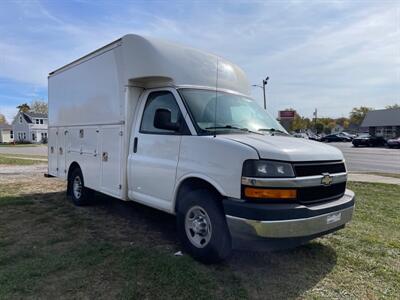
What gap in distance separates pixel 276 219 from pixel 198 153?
4.20ft

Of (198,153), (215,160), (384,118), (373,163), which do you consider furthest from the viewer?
(384,118)

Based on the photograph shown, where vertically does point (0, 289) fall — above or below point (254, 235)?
below

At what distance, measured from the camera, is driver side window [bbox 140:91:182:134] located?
4793mm

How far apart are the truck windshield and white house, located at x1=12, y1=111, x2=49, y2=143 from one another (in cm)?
7402

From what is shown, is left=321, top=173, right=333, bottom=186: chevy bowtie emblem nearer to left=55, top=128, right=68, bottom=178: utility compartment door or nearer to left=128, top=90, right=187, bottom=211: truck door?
left=128, top=90, right=187, bottom=211: truck door

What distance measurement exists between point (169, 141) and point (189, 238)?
4.41 ft

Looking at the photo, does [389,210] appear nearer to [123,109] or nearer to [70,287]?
[123,109]

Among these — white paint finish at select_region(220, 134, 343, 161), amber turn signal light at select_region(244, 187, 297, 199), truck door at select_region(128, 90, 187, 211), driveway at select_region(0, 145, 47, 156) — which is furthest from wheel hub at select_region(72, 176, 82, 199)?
driveway at select_region(0, 145, 47, 156)

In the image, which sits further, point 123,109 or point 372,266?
point 123,109

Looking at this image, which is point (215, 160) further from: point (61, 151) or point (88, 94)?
point (61, 151)

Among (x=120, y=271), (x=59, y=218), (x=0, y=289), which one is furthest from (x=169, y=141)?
(x=59, y=218)

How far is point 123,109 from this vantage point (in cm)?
570

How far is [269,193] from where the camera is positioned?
365 centimetres

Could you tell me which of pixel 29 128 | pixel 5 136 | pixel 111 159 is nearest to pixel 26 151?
pixel 111 159
